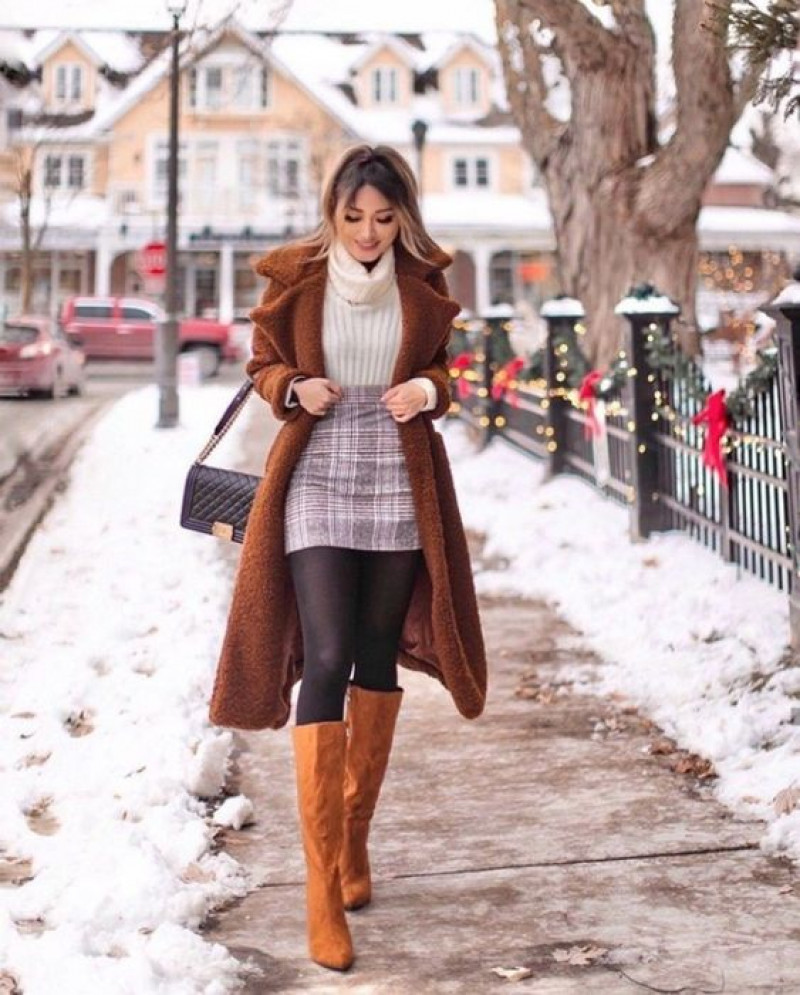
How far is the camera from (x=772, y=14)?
177 inches

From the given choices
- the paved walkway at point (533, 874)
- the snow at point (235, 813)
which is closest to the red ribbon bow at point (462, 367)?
the paved walkway at point (533, 874)

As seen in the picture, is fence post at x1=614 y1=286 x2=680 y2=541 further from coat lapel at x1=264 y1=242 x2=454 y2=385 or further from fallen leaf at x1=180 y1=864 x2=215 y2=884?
fallen leaf at x1=180 y1=864 x2=215 y2=884

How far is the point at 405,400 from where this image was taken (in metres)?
→ 3.35

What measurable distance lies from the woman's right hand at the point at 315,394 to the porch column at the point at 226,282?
37303mm

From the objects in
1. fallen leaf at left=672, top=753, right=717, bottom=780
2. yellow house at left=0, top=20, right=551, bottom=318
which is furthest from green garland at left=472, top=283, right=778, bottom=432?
yellow house at left=0, top=20, right=551, bottom=318

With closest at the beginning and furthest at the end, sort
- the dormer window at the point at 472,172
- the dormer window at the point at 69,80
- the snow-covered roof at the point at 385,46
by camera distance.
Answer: the dormer window at the point at 69,80
the dormer window at the point at 472,172
the snow-covered roof at the point at 385,46

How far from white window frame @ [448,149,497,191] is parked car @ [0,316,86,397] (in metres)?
23.3

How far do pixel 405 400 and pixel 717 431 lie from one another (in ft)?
14.1

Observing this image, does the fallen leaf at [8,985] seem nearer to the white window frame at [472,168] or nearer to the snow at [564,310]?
the snow at [564,310]

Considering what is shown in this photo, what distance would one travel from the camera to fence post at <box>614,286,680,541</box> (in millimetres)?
8672

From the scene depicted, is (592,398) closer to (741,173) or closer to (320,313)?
(320,313)

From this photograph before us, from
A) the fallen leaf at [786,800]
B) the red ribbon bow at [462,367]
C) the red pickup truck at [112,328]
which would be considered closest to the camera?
the fallen leaf at [786,800]

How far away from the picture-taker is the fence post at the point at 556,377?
37.8 ft

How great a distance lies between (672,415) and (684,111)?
10.7 feet
